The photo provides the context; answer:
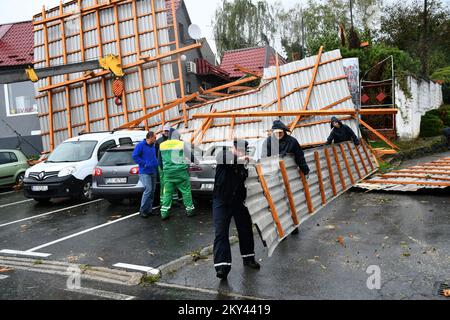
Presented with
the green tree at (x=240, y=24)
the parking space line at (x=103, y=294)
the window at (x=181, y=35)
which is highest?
the green tree at (x=240, y=24)

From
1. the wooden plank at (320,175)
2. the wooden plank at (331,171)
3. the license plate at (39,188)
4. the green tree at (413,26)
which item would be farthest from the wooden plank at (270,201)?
the green tree at (413,26)

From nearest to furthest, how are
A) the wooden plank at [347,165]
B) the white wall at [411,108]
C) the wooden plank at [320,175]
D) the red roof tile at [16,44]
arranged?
the wooden plank at [320,175] < the wooden plank at [347,165] < the white wall at [411,108] < the red roof tile at [16,44]

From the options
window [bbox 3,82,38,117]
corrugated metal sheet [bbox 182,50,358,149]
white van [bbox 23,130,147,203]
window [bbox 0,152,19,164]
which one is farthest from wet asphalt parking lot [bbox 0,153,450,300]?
window [bbox 3,82,38,117]

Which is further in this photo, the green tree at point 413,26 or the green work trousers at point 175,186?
the green tree at point 413,26

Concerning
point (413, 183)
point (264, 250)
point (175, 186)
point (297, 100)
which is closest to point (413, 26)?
point (297, 100)

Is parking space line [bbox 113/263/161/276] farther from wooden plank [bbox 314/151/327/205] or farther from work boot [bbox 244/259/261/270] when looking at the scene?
wooden plank [bbox 314/151/327/205]

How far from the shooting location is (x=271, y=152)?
24.2 ft

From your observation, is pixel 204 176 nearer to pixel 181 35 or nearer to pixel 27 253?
A: pixel 27 253

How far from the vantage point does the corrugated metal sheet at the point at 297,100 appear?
14.2 meters

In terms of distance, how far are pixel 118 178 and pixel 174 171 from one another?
2089 millimetres

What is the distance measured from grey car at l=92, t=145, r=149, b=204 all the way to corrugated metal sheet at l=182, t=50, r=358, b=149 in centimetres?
366

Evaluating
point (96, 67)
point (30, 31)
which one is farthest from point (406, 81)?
point (30, 31)

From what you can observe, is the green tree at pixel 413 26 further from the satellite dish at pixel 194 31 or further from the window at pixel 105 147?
the window at pixel 105 147
